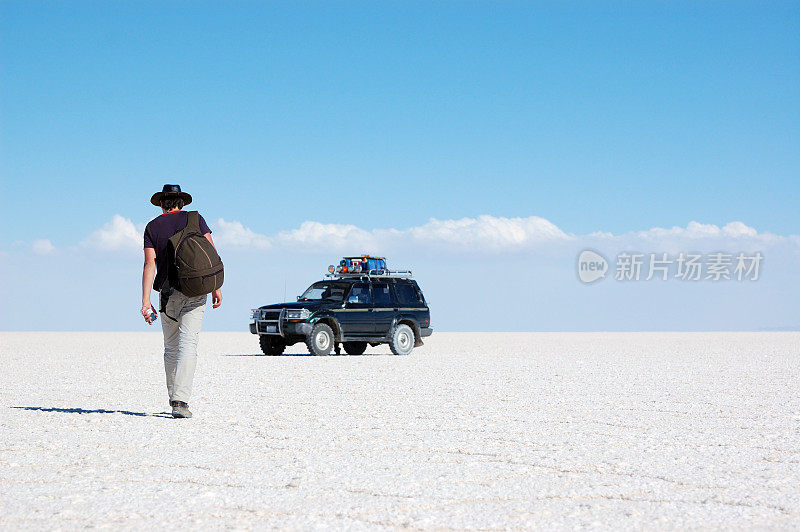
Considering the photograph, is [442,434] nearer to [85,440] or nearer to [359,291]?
[85,440]

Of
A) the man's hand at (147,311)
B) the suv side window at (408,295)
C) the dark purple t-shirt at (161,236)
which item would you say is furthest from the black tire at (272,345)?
the man's hand at (147,311)

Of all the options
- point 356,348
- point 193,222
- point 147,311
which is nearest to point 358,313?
point 356,348

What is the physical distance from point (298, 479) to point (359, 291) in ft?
57.0

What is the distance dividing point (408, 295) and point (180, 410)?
14930 millimetres

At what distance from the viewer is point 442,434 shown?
8461 mm

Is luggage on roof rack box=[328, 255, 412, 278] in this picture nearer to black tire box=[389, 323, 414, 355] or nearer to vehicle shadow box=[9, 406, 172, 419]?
black tire box=[389, 323, 414, 355]

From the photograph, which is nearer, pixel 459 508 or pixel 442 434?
pixel 459 508

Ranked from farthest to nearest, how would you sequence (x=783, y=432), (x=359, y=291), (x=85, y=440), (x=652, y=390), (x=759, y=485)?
(x=359, y=291), (x=652, y=390), (x=783, y=432), (x=85, y=440), (x=759, y=485)

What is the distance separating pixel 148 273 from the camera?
→ 9359 millimetres

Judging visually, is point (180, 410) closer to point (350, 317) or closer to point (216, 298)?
point (216, 298)

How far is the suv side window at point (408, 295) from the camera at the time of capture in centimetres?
2414

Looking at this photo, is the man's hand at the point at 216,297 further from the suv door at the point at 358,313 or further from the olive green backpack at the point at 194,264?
the suv door at the point at 358,313

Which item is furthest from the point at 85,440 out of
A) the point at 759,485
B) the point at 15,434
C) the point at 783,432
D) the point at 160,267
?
the point at 783,432

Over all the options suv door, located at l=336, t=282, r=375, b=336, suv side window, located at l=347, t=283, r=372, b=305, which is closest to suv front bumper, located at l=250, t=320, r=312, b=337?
suv door, located at l=336, t=282, r=375, b=336
